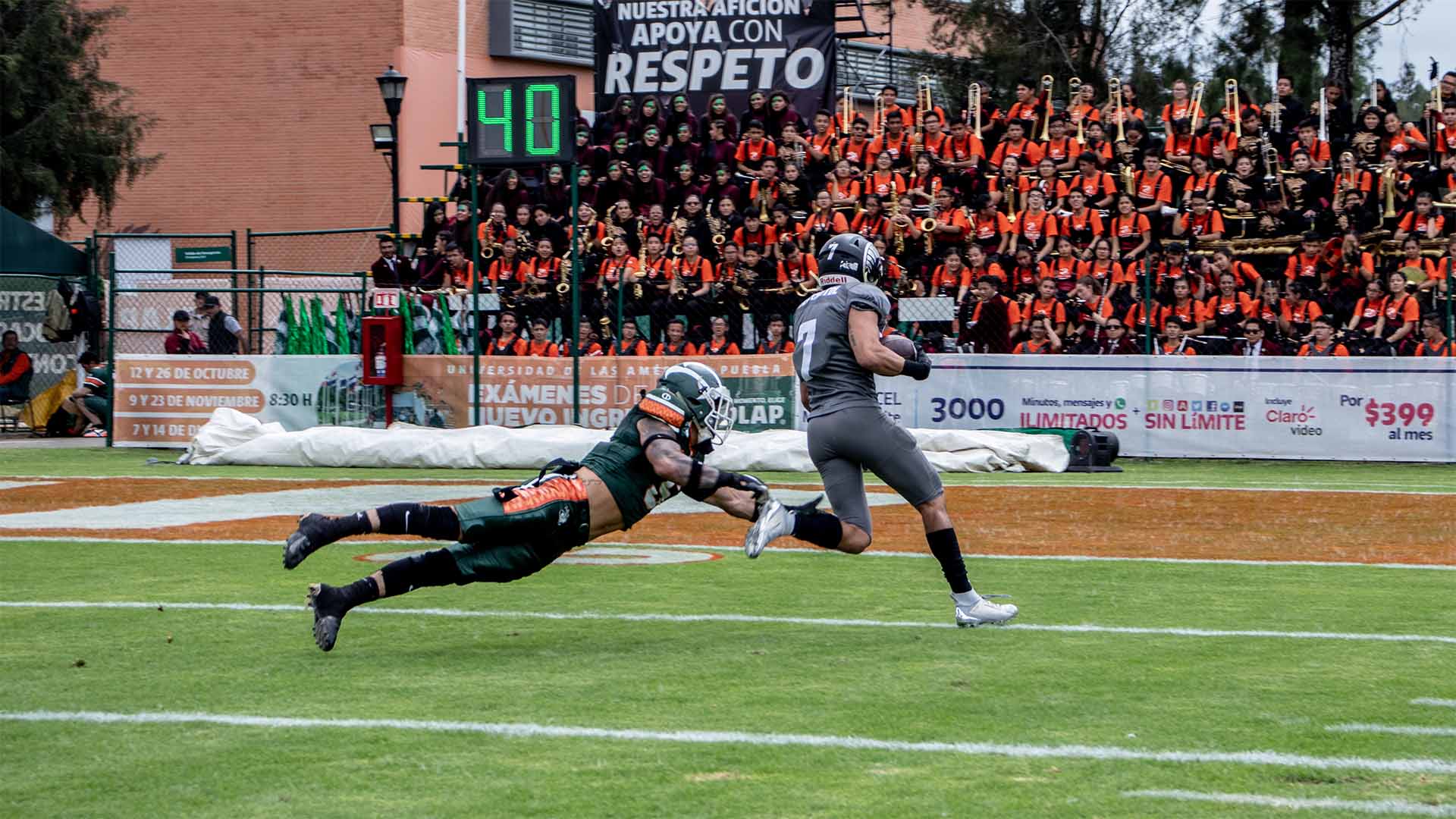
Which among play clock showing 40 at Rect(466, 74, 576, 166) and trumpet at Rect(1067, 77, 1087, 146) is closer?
play clock showing 40 at Rect(466, 74, 576, 166)

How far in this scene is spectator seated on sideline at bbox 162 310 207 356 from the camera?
2286 cm

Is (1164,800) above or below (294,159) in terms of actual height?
below

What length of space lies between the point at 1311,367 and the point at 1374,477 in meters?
1.87

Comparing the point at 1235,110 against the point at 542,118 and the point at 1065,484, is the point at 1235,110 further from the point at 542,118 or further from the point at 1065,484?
the point at 542,118

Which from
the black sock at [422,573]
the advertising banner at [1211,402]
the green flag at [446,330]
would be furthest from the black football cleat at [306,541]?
the green flag at [446,330]

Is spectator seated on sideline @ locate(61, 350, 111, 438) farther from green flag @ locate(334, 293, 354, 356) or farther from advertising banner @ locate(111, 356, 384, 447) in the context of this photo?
green flag @ locate(334, 293, 354, 356)

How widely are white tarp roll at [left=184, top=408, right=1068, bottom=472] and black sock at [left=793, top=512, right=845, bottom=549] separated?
10.1 metres

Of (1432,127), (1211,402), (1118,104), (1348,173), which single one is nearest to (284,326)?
(1211,402)

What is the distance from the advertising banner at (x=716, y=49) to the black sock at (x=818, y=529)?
69.5 ft

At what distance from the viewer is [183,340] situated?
75.1ft

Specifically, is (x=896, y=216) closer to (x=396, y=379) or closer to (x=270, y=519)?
(x=396, y=379)

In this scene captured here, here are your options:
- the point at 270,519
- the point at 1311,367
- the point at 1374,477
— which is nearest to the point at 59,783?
the point at 270,519

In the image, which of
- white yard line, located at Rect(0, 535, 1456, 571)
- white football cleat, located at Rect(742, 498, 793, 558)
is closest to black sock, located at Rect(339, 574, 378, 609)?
white football cleat, located at Rect(742, 498, 793, 558)

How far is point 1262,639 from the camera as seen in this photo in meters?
7.66
